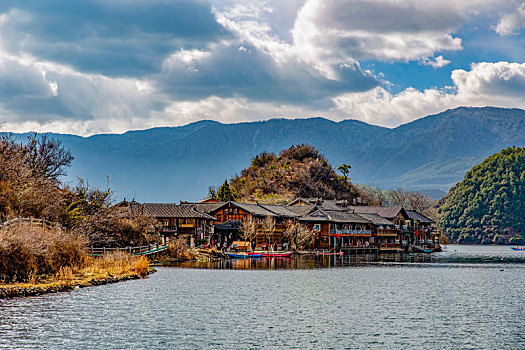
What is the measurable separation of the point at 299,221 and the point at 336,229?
8.46m

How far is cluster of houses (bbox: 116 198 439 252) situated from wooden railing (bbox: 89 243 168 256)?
7762 mm

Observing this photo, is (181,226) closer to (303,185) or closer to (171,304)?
(171,304)

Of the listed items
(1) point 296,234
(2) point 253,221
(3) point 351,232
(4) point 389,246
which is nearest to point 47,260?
(2) point 253,221

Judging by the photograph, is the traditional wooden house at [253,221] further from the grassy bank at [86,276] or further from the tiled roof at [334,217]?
the grassy bank at [86,276]

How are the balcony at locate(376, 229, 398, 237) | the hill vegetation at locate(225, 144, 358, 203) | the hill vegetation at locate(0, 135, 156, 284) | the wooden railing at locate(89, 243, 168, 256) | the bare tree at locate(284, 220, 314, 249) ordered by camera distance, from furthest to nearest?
the hill vegetation at locate(225, 144, 358, 203)
the balcony at locate(376, 229, 398, 237)
the bare tree at locate(284, 220, 314, 249)
the wooden railing at locate(89, 243, 168, 256)
the hill vegetation at locate(0, 135, 156, 284)

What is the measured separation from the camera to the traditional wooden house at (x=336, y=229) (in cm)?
12975

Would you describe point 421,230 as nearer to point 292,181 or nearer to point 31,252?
point 292,181

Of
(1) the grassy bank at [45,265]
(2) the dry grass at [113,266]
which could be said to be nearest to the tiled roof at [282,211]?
(2) the dry grass at [113,266]

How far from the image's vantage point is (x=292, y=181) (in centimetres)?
17888

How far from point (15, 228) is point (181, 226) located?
61.3m

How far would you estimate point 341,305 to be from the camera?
42.8m

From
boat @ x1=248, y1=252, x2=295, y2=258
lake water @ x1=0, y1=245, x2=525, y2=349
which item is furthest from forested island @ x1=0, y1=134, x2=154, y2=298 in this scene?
boat @ x1=248, y1=252, x2=295, y2=258

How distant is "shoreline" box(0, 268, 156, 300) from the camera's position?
39.9m

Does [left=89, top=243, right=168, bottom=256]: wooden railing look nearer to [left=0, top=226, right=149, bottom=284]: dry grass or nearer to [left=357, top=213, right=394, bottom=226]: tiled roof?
[left=0, top=226, right=149, bottom=284]: dry grass
